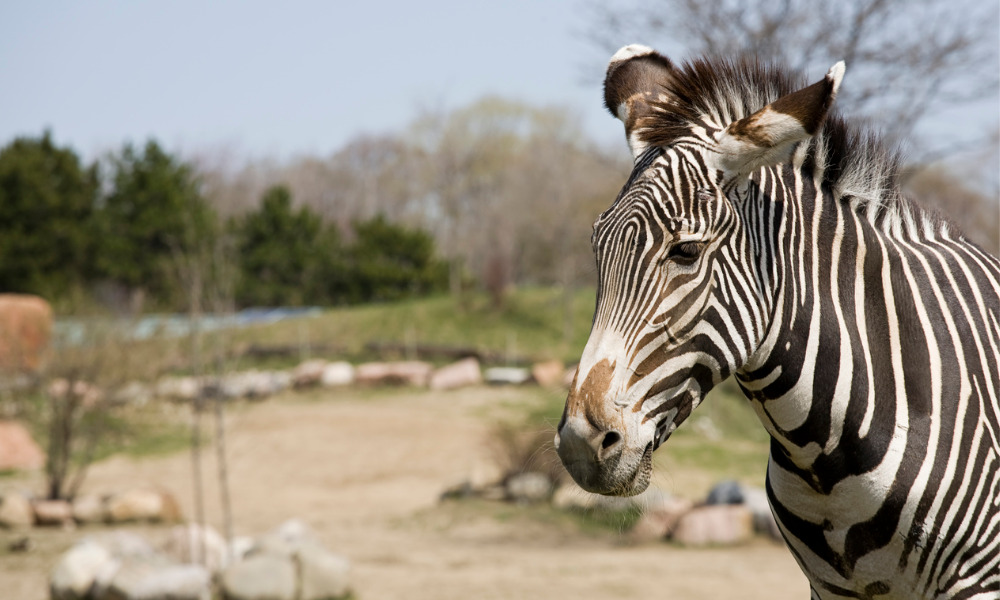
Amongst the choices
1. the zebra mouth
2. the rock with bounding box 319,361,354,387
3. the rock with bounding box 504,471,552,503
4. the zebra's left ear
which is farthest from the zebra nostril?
the rock with bounding box 319,361,354,387

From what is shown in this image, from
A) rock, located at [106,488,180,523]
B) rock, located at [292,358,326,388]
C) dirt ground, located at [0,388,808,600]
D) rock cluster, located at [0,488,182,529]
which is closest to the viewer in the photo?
dirt ground, located at [0,388,808,600]

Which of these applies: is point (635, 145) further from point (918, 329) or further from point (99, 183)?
point (99, 183)

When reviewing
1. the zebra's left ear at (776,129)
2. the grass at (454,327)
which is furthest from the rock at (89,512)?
the grass at (454,327)

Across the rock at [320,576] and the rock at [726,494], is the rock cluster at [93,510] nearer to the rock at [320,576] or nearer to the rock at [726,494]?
the rock at [320,576]

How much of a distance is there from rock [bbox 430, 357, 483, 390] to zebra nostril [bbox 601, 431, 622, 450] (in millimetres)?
18716

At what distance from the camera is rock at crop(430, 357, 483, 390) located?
20547 millimetres

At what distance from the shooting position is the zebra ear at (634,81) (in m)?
2.29

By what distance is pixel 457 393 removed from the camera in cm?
1989

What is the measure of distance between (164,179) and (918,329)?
3272cm

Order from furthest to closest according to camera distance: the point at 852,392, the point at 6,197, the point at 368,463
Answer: the point at 6,197 → the point at 368,463 → the point at 852,392

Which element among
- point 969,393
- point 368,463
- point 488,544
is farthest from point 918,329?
point 368,463

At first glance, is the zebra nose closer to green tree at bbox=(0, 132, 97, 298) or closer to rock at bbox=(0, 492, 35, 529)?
rock at bbox=(0, 492, 35, 529)

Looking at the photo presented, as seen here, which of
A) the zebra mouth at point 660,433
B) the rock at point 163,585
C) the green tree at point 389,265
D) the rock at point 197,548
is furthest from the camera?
the green tree at point 389,265

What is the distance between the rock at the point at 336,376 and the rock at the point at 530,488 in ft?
34.9
